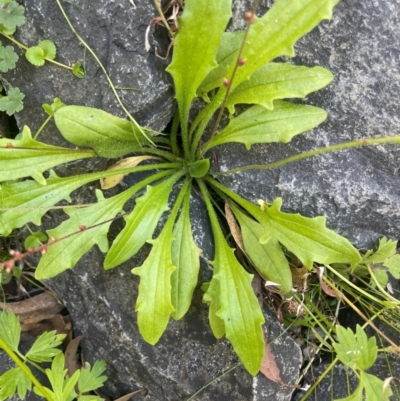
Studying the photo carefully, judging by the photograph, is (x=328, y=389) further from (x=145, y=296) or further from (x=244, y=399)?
(x=145, y=296)

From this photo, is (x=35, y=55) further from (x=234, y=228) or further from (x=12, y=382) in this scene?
(x=12, y=382)

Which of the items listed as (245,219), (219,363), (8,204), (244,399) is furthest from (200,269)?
(8,204)

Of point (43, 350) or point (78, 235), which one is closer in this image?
point (78, 235)

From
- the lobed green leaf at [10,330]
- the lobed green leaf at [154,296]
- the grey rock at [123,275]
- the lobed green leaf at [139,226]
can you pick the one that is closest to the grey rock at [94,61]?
the grey rock at [123,275]

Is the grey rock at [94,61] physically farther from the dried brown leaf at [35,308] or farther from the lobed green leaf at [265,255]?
the dried brown leaf at [35,308]

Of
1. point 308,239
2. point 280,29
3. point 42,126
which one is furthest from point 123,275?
point 280,29
